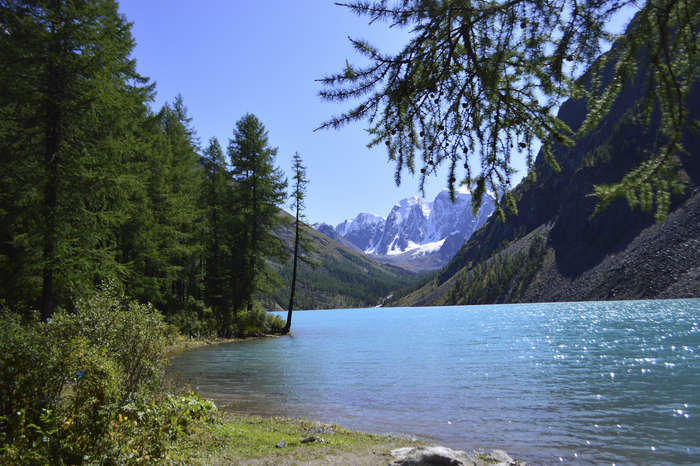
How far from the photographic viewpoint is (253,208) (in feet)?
113

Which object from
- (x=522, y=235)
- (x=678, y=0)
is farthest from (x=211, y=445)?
(x=522, y=235)

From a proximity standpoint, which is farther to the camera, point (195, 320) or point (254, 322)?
point (254, 322)

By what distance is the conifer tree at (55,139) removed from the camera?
1285 cm

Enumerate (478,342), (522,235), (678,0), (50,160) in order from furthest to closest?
(522,235), (478,342), (50,160), (678,0)

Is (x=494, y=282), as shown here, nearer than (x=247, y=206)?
No

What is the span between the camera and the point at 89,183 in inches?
541

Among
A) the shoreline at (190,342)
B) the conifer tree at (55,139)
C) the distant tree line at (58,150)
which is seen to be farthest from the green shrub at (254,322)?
the conifer tree at (55,139)

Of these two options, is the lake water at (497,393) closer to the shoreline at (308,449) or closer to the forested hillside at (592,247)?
the shoreline at (308,449)

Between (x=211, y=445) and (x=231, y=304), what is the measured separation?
2809cm

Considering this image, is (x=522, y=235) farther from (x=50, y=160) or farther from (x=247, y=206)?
(x=50, y=160)

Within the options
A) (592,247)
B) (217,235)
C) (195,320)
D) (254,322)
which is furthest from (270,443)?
(592,247)

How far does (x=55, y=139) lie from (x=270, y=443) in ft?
41.9

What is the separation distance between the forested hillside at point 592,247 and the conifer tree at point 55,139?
252 ft

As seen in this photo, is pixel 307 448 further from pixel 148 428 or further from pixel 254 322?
pixel 254 322
